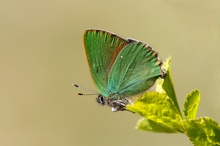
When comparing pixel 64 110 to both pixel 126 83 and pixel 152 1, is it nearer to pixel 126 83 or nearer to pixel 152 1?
pixel 152 1

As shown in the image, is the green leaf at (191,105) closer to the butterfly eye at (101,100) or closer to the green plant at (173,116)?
the green plant at (173,116)

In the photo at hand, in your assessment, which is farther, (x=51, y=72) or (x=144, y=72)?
(x=51, y=72)

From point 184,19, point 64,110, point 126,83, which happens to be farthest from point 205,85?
point 126,83

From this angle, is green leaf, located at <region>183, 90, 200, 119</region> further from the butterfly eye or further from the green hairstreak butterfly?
the butterfly eye

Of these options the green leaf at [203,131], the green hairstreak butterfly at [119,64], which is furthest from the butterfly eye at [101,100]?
the green leaf at [203,131]

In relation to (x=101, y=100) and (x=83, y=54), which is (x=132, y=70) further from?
(x=83, y=54)

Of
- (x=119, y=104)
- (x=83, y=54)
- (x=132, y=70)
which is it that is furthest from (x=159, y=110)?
(x=83, y=54)
